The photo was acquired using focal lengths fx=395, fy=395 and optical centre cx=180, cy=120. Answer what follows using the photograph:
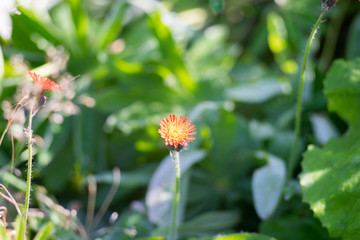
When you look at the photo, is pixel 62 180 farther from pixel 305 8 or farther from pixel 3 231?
pixel 305 8

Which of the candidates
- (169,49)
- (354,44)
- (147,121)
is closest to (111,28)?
(169,49)

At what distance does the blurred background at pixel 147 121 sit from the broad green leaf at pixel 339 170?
5.2 inches

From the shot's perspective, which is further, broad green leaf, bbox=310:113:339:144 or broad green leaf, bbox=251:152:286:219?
broad green leaf, bbox=310:113:339:144

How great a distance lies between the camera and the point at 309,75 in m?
1.23

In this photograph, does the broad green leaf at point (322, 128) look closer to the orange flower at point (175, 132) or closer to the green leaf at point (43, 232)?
the orange flower at point (175, 132)

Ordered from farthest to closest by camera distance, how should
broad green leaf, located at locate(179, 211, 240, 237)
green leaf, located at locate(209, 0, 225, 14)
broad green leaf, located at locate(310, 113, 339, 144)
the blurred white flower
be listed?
the blurred white flower, broad green leaf, located at locate(310, 113, 339, 144), broad green leaf, located at locate(179, 211, 240, 237), green leaf, located at locate(209, 0, 225, 14)

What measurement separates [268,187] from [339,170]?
0.65 feet

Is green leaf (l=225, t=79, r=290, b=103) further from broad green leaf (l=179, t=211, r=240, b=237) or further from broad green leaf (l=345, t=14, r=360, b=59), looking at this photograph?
broad green leaf (l=179, t=211, r=240, b=237)

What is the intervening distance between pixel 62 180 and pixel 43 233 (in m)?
0.51

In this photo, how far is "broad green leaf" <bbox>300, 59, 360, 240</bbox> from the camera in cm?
72

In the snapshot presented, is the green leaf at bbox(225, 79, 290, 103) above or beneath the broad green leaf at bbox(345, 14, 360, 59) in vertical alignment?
beneath

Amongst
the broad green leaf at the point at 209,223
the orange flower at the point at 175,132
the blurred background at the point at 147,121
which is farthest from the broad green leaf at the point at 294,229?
the orange flower at the point at 175,132

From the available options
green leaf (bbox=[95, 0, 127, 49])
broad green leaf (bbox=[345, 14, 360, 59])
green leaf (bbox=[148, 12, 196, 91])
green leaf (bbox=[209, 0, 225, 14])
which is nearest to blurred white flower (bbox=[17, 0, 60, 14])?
green leaf (bbox=[95, 0, 127, 49])

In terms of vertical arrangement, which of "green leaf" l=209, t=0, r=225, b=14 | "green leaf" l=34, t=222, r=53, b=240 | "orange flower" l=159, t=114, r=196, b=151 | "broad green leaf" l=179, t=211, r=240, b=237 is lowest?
"green leaf" l=34, t=222, r=53, b=240
